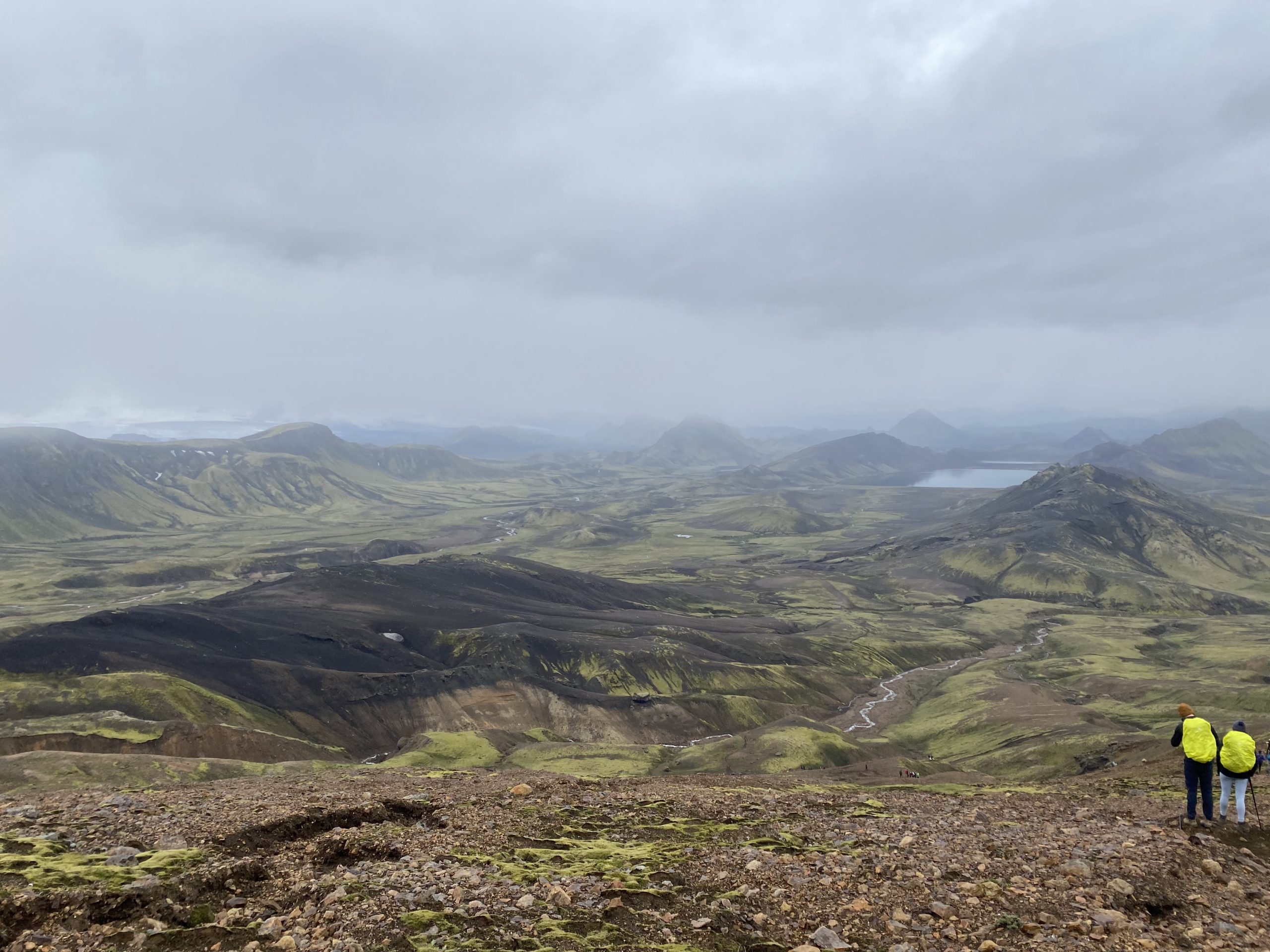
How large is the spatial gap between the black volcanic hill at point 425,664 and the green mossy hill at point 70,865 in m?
92.4

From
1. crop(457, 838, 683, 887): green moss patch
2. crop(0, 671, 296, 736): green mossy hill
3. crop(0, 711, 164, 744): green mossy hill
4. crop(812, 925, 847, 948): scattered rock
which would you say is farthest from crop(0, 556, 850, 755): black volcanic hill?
crop(812, 925, 847, 948): scattered rock

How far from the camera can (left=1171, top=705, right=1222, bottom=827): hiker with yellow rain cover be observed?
69.0 feet

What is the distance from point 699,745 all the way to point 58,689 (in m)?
89.6

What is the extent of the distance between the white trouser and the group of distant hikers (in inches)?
0.6

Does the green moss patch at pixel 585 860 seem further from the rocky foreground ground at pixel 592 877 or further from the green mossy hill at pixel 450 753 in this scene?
the green mossy hill at pixel 450 753

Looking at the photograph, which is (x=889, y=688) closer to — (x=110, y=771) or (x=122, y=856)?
(x=110, y=771)

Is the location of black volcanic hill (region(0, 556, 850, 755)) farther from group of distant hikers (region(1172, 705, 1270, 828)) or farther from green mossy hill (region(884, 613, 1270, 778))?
group of distant hikers (region(1172, 705, 1270, 828))

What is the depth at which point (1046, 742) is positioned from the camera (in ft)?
294

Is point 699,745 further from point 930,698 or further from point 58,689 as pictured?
point 58,689

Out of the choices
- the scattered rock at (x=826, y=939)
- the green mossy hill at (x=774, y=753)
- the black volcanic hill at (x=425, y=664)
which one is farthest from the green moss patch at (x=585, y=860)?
the black volcanic hill at (x=425, y=664)

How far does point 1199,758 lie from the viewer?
21.1 metres

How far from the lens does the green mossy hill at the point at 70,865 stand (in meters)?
15.4

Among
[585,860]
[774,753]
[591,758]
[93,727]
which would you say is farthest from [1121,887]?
[93,727]

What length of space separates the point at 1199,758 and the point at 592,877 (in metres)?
19.7
